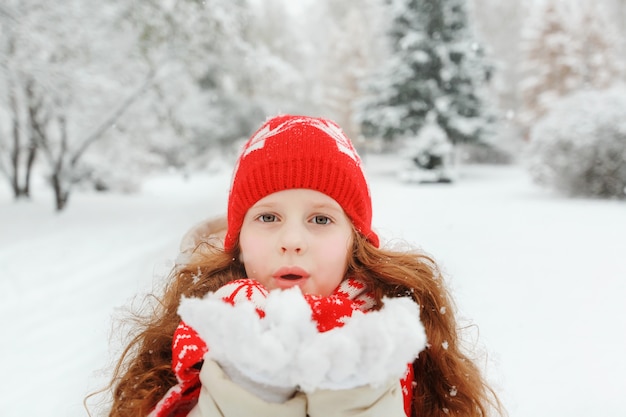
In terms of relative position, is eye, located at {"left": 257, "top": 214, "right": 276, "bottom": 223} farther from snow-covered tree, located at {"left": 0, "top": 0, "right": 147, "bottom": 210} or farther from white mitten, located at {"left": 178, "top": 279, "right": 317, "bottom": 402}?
snow-covered tree, located at {"left": 0, "top": 0, "right": 147, "bottom": 210}

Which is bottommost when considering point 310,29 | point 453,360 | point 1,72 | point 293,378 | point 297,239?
point 453,360

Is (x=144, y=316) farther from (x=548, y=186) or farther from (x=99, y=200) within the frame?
(x=99, y=200)

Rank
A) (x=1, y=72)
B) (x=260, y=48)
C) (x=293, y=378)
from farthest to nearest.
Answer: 1. (x=260, y=48)
2. (x=1, y=72)
3. (x=293, y=378)

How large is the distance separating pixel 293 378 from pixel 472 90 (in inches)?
738

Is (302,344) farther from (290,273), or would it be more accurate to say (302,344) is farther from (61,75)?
(61,75)

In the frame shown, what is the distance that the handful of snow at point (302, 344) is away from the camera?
1026 mm

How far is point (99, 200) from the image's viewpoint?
12742 mm

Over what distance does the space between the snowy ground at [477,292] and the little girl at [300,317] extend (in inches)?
15.5

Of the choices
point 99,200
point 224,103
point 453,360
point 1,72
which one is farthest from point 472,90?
point 453,360

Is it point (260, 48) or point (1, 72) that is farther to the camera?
point (260, 48)

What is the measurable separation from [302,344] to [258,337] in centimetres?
10

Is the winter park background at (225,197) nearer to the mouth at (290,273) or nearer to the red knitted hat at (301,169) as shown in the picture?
the red knitted hat at (301,169)

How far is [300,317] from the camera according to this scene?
1.07 meters

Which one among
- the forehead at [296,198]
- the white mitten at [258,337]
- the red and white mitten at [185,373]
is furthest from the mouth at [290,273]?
the white mitten at [258,337]
